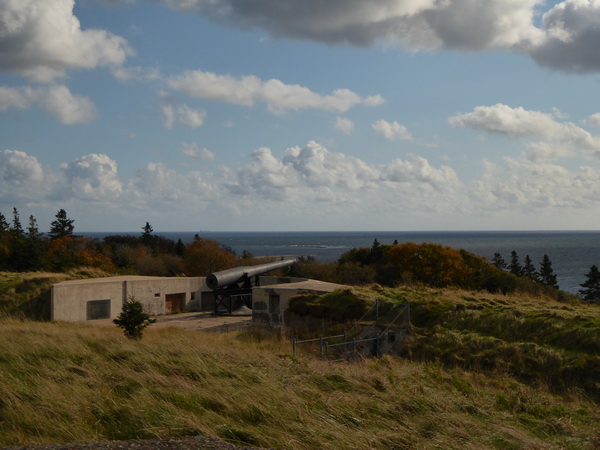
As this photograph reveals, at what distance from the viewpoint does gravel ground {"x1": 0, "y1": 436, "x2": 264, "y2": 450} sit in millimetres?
→ 5402

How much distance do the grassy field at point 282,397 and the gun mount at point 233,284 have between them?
13.3 meters

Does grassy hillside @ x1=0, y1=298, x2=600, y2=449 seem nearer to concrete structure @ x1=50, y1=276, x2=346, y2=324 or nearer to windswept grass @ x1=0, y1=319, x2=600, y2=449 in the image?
windswept grass @ x1=0, y1=319, x2=600, y2=449

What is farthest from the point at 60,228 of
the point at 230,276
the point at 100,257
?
the point at 230,276

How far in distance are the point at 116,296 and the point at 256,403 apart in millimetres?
19836

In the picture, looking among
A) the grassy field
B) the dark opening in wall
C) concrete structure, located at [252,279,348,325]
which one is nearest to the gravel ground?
the grassy field

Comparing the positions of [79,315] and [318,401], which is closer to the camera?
[318,401]

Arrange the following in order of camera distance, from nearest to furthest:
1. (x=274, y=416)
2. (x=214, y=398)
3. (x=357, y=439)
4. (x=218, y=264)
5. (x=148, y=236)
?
1. (x=357, y=439)
2. (x=274, y=416)
3. (x=214, y=398)
4. (x=218, y=264)
5. (x=148, y=236)

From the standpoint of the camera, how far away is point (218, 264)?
52406 mm

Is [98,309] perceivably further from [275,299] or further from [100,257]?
[100,257]

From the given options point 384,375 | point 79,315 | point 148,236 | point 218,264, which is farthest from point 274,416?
point 148,236

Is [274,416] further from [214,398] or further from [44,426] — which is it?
[44,426]

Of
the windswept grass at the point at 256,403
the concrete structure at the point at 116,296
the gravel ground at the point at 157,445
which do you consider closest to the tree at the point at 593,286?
the concrete structure at the point at 116,296

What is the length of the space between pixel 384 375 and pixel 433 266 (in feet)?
124

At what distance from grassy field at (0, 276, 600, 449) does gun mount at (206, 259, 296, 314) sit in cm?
1328
